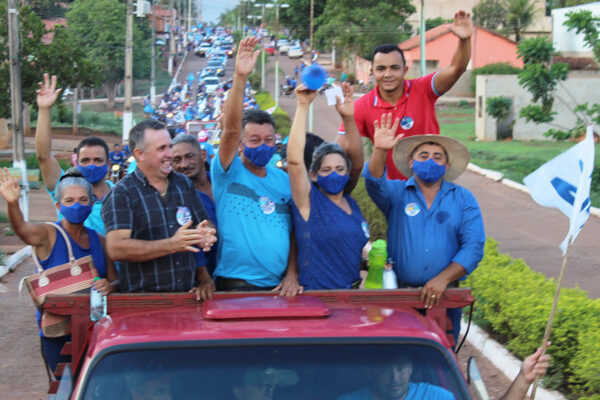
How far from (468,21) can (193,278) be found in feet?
7.98

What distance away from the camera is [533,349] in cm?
695

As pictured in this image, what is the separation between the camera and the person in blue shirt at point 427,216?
4246 millimetres

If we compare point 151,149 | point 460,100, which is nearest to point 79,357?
point 151,149

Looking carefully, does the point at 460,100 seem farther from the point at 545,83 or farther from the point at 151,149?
the point at 151,149

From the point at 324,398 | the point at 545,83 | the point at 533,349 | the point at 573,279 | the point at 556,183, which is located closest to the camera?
the point at 324,398

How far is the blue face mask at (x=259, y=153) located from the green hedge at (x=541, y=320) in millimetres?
2862

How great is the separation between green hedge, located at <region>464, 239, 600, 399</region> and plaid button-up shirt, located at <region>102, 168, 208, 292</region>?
3103mm

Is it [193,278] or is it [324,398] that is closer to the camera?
[324,398]

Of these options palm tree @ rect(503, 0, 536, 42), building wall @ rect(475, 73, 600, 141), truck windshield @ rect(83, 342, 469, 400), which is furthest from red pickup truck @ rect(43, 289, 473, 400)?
palm tree @ rect(503, 0, 536, 42)

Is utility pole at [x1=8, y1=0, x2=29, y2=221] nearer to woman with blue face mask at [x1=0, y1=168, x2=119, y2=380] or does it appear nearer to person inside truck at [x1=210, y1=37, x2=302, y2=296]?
woman with blue face mask at [x1=0, y1=168, x2=119, y2=380]

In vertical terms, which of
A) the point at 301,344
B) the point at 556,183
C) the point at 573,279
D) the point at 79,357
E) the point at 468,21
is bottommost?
the point at 573,279

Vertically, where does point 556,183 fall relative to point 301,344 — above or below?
above

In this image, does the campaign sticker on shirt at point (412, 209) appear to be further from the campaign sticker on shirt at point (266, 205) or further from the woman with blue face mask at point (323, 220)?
the campaign sticker on shirt at point (266, 205)

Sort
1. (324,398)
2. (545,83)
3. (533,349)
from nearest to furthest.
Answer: (324,398), (533,349), (545,83)
